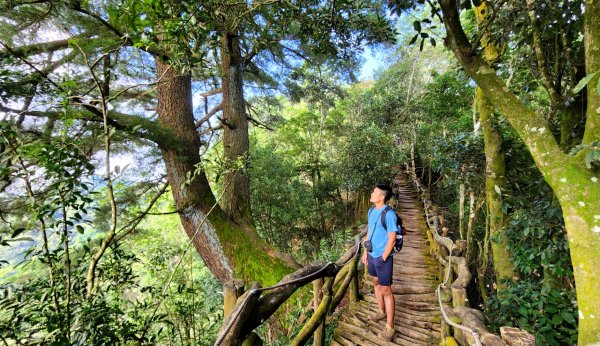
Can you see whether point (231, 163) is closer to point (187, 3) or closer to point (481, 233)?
point (187, 3)

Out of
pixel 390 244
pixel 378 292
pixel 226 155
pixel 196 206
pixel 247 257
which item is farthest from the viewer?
pixel 247 257

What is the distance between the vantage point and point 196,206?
4.80m

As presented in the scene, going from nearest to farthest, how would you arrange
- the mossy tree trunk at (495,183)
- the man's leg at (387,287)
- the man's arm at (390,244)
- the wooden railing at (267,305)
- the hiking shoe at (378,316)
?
1. the wooden railing at (267,305)
2. the man's arm at (390,244)
3. the man's leg at (387,287)
4. the hiking shoe at (378,316)
5. the mossy tree trunk at (495,183)

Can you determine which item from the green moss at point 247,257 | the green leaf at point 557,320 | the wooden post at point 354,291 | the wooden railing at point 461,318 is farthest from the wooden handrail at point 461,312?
the green moss at point 247,257

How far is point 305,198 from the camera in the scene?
9.93m

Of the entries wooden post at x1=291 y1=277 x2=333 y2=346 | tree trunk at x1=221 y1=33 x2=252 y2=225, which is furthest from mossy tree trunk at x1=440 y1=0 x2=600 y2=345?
tree trunk at x1=221 y1=33 x2=252 y2=225

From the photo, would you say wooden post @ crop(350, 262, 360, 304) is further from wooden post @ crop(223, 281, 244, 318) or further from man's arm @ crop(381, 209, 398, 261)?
wooden post @ crop(223, 281, 244, 318)

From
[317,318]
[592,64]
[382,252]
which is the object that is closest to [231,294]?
[317,318]

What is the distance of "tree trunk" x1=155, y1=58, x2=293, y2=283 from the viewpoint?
4746mm

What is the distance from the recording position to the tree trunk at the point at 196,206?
4746mm

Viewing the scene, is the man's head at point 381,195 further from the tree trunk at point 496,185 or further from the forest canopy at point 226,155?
the tree trunk at point 496,185

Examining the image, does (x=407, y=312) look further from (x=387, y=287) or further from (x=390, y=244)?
(x=390, y=244)

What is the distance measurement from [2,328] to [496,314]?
4.17 metres

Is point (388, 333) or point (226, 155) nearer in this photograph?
point (388, 333)
